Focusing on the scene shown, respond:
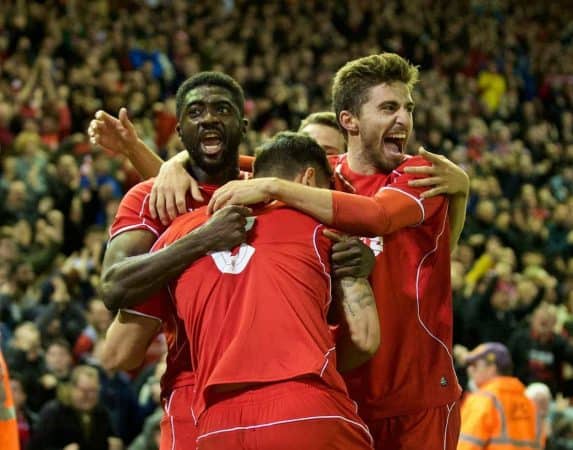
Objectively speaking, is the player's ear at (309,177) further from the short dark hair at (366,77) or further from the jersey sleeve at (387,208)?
the short dark hair at (366,77)

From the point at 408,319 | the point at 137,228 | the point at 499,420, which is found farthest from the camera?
the point at 499,420

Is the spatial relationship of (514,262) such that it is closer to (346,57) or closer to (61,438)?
(346,57)

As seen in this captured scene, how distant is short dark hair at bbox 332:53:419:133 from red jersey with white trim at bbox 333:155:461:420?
0.34m

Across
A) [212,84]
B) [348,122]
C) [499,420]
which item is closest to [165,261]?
[212,84]

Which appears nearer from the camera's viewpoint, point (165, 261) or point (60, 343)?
point (165, 261)

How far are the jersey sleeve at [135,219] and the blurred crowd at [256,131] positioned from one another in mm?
3756

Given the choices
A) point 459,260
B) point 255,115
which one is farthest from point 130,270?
point 255,115

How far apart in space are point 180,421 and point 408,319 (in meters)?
0.98

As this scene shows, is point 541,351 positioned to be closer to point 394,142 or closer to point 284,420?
point 394,142

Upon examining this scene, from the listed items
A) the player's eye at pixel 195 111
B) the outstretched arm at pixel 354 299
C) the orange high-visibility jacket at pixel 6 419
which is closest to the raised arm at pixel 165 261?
the outstretched arm at pixel 354 299

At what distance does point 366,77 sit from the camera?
452cm

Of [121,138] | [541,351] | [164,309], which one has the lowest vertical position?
[541,351]

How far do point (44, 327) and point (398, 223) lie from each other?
5901 mm

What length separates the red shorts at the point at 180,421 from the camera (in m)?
4.08
